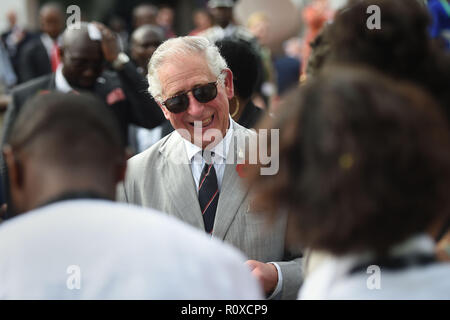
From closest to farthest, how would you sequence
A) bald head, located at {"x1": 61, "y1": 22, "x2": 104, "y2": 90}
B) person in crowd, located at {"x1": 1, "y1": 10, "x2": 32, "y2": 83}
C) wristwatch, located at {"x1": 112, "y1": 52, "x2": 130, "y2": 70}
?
wristwatch, located at {"x1": 112, "y1": 52, "x2": 130, "y2": 70} < bald head, located at {"x1": 61, "y1": 22, "x2": 104, "y2": 90} < person in crowd, located at {"x1": 1, "y1": 10, "x2": 32, "y2": 83}

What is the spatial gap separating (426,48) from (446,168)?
28.5 inches

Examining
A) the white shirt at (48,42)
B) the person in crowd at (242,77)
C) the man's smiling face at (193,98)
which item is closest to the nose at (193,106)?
the man's smiling face at (193,98)

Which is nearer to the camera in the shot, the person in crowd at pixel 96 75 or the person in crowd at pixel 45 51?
the person in crowd at pixel 96 75

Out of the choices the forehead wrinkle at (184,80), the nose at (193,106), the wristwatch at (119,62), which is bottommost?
the nose at (193,106)

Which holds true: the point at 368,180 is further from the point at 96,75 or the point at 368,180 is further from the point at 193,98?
the point at 96,75

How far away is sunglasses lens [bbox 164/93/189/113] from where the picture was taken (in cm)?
305

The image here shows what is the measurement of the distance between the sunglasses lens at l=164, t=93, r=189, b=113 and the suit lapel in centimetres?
14

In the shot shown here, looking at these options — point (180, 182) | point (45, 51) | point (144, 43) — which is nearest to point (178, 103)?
point (180, 182)

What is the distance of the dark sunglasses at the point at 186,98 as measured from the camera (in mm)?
3053

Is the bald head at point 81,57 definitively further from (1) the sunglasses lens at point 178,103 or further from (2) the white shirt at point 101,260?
(2) the white shirt at point 101,260

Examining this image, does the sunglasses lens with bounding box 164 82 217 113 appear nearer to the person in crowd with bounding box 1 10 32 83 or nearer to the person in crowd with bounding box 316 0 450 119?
the person in crowd with bounding box 316 0 450 119

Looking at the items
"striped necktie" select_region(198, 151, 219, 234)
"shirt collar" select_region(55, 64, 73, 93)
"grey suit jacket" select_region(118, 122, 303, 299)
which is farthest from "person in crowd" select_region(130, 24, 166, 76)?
"striped necktie" select_region(198, 151, 219, 234)

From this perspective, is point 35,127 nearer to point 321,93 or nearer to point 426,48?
point 321,93

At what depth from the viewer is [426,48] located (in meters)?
2.07
